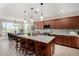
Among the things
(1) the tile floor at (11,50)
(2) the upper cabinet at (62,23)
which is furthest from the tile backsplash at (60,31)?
(1) the tile floor at (11,50)

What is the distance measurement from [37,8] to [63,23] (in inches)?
27.2

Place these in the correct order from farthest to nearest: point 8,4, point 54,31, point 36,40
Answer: point 36,40, point 54,31, point 8,4

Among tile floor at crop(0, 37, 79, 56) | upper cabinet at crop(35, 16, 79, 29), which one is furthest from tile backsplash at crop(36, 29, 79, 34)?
tile floor at crop(0, 37, 79, 56)

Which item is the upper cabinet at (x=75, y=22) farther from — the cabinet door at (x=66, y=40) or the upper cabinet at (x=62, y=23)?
the cabinet door at (x=66, y=40)

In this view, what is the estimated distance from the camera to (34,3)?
2299 mm

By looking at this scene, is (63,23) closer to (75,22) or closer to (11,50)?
(75,22)

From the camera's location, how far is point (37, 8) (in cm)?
238

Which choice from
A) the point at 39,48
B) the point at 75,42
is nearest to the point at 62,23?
the point at 75,42

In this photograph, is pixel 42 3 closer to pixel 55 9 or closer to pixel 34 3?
pixel 34 3

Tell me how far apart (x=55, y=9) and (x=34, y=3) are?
496mm

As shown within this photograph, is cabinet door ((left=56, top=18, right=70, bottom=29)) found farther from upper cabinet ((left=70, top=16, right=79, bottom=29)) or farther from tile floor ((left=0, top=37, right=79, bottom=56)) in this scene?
tile floor ((left=0, top=37, right=79, bottom=56))

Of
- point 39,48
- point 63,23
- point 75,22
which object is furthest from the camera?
point 39,48

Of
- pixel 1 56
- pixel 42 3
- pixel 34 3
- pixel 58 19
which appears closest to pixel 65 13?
pixel 58 19

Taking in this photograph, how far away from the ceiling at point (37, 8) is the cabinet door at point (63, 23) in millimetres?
120
